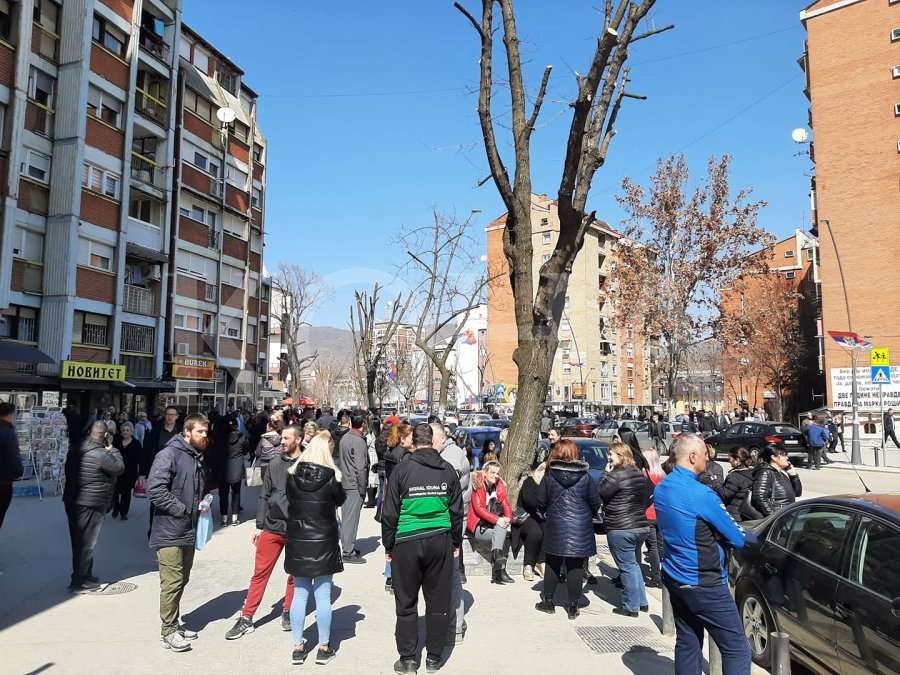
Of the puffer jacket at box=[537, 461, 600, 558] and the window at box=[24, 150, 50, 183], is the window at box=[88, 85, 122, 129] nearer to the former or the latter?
the window at box=[24, 150, 50, 183]

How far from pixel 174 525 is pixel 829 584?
197 inches

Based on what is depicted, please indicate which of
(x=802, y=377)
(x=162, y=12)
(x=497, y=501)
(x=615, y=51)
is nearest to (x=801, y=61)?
(x=802, y=377)

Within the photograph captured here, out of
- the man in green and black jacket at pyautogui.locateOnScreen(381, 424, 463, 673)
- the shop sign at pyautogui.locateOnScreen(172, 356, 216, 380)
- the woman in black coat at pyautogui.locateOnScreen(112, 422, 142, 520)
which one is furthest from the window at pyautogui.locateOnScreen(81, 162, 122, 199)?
the man in green and black jacket at pyautogui.locateOnScreen(381, 424, 463, 673)

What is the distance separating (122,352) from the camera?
26516 millimetres

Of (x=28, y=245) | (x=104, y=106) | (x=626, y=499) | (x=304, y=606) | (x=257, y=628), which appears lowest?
(x=257, y=628)

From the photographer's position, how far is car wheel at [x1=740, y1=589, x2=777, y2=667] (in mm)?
5512

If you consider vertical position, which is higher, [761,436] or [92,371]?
[92,371]

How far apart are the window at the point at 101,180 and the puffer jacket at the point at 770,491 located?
956 inches

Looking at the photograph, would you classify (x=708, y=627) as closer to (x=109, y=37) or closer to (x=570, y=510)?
(x=570, y=510)

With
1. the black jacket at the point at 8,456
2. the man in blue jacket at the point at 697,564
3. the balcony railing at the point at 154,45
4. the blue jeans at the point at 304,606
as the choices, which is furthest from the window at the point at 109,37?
the man in blue jacket at the point at 697,564

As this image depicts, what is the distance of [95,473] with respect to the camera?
7266 mm

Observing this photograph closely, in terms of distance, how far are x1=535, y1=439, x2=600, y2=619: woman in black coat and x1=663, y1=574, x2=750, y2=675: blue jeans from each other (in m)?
2.26

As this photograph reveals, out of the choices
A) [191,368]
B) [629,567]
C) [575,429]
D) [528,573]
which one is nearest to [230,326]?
[191,368]

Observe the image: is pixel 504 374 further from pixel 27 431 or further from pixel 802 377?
pixel 27 431
